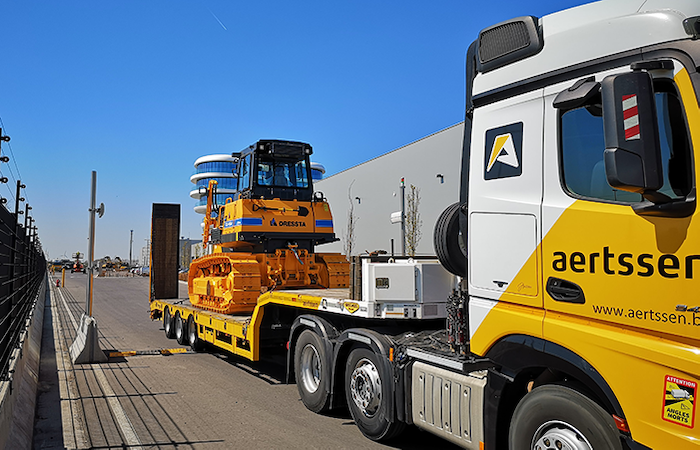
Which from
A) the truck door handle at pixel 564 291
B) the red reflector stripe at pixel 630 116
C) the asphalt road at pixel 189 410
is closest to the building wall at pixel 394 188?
the asphalt road at pixel 189 410

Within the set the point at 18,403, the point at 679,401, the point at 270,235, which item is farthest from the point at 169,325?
the point at 679,401

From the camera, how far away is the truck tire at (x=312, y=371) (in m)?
6.79

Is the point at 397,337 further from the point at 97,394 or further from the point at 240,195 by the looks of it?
the point at 240,195

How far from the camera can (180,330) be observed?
41.8ft

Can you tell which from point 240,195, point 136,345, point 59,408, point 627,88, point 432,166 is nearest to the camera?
point 627,88

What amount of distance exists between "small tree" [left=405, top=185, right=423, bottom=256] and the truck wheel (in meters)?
17.2

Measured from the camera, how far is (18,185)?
781 cm

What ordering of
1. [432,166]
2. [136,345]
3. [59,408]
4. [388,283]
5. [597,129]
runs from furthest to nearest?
[432,166] < [136,345] < [59,408] < [388,283] < [597,129]

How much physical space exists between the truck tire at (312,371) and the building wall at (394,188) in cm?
1456

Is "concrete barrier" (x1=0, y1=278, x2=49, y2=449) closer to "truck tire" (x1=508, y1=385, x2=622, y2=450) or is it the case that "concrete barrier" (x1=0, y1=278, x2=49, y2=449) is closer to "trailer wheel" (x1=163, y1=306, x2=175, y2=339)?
"truck tire" (x1=508, y1=385, x2=622, y2=450)

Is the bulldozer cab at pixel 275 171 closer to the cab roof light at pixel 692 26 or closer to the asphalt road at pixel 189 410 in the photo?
the asphalt road at pixel 189 410

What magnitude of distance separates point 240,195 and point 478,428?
8.27m

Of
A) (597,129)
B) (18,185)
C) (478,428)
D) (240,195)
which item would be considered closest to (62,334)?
(240,195)

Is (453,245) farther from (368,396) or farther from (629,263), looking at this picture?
(368,396)
